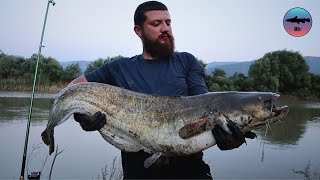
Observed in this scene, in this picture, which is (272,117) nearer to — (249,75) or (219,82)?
(219,82)

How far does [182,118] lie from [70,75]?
38176 mm

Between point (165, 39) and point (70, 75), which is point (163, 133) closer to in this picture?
point (165, 39)

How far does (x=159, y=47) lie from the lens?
3.40 metres

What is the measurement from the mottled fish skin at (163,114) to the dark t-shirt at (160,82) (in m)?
0.12

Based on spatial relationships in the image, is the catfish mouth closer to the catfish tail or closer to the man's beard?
the man's beard

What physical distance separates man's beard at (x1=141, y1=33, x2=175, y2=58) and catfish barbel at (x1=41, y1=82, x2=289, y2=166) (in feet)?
1.43

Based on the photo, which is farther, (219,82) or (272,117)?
(219,82)

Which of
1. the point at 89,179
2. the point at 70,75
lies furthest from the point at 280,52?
the point at 89,179

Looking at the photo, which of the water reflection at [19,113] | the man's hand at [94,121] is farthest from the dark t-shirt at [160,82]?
the water reflection at [19,113]

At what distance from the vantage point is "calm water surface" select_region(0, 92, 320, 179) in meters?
10.7

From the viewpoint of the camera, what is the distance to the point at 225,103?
3.04 m

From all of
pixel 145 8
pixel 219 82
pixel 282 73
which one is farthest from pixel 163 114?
pixel 282 73

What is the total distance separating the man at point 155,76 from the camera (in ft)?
10.4

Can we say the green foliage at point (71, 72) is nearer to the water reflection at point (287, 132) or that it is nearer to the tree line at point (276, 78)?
the tree line at point (276, 78)
